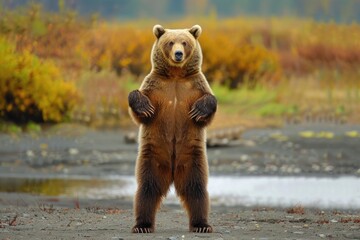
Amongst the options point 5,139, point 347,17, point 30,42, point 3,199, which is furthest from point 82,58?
point 347,17

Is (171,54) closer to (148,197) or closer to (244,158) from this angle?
(148,197)

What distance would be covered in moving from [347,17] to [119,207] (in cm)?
2029

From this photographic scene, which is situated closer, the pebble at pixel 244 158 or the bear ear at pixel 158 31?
the bear ear at pixel 158 31

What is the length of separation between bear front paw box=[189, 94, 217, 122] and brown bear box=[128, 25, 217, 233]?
11mm

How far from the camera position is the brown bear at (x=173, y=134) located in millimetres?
7633

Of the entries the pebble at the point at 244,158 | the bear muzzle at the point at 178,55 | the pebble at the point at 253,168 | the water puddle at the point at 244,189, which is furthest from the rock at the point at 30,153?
the bear muzzle at the point at 178,55

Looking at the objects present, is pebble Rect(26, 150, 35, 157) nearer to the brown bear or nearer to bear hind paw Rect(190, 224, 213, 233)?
the brown bear

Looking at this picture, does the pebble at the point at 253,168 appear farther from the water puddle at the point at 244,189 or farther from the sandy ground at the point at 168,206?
the water puddle at the point at 244,189

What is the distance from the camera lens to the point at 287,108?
21.8 meters

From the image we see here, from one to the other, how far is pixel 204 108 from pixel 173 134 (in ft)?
1.20

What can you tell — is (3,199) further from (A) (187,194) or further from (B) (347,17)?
(B) (347,17)

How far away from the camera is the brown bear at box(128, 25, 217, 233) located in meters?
7.63

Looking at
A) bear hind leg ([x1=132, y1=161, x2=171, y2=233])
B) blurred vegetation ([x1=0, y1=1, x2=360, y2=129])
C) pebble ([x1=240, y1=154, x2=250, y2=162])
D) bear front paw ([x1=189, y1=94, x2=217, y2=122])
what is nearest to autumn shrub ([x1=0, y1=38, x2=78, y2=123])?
blurred vegetation ([x1=0, y1=1, x2=360, y2=129])

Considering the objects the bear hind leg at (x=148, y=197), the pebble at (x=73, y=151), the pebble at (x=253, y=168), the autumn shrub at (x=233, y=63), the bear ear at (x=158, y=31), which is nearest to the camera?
the bear hind leg at (x=148, y=197)
